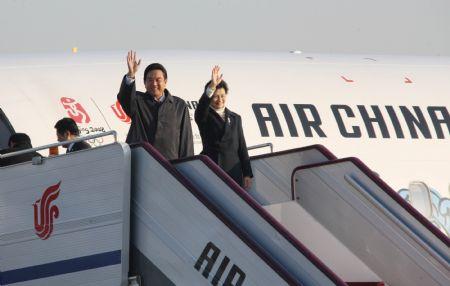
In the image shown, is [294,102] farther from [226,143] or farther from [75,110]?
[226,143]

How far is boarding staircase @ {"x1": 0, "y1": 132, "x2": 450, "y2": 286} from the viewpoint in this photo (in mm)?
7492

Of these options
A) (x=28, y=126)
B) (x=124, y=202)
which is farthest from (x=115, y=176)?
(x=28, y=126)

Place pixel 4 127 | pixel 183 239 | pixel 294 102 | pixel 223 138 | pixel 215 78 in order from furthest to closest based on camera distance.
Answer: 1. pixel 294 102
2. pixel 4 127
3. pixel 223 138
4. pixel 215 78
5. pixel 183 239

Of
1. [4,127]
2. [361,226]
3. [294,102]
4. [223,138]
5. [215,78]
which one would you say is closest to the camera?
[361,226]

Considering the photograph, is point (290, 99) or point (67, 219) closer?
point (67, 219)

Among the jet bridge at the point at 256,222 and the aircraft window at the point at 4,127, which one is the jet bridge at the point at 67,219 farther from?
the aircraft window at the point at 4,127

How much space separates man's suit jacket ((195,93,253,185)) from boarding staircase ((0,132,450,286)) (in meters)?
0.35

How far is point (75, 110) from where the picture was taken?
46.1ft

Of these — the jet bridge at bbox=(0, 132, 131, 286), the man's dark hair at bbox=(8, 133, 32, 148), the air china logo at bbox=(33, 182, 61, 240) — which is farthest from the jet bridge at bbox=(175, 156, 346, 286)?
the man's dark hair at bbox=(8, 133, 32, 148)

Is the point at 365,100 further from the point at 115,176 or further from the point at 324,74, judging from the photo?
the point at 115,176

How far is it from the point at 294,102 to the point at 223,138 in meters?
6.48

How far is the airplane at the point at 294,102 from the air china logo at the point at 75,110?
0.01 meters

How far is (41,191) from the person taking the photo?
8.42m

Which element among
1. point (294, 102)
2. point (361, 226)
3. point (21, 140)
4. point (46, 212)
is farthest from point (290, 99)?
point (46, 212)
